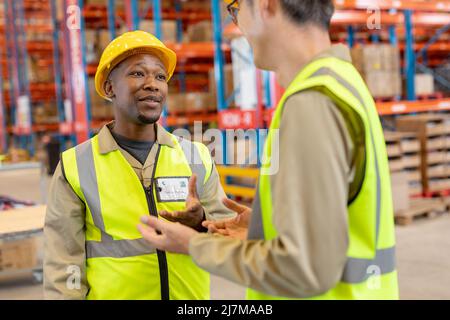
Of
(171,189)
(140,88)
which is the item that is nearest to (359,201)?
(171,189)

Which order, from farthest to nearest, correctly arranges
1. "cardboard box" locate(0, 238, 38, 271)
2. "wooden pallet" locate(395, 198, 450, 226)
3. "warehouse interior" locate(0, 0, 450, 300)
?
1. "wooden pallet" locate(395, 198, 450, 226)
2. "cardboard box" locate(0, 238, 38, 271)
3. "warehouse interior" locate(0, 0, 450, 300)

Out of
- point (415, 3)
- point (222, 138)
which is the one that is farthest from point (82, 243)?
point (415, 3)

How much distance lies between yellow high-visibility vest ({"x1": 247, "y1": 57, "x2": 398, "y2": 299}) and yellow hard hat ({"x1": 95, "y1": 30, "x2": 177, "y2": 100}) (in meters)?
0.88

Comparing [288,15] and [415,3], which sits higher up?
[415,3]

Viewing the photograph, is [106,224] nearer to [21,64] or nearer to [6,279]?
[6,279]

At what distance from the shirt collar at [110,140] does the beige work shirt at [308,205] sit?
96 centimetres

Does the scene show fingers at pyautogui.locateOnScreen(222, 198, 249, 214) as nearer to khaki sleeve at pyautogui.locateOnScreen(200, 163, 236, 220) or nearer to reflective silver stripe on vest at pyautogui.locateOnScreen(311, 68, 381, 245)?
khaki sleeve at pyautogui.locateOnScreen(200, 163, 236, 220)

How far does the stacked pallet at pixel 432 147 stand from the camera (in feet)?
25.1

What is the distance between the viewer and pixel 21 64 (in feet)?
54.2

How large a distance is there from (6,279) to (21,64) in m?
12.3

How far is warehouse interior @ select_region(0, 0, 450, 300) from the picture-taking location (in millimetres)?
5176

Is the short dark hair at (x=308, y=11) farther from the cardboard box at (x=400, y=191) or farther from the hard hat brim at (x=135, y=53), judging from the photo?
the cardboard box at (x=400, y=191)

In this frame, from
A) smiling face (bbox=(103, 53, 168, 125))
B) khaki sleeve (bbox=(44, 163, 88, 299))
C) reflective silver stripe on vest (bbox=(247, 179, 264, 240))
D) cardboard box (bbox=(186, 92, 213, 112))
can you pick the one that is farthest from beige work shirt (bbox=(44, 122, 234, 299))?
cardboard box (bbox=(186, 92, 213, 112))

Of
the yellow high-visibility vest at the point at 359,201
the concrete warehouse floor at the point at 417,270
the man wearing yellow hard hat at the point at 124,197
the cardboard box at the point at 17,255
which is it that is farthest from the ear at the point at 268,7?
the cardboard box at the point at 17,255
